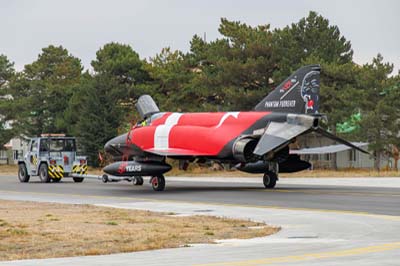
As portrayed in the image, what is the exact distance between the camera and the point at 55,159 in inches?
1789

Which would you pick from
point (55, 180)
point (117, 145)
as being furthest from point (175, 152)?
point (55, 180)

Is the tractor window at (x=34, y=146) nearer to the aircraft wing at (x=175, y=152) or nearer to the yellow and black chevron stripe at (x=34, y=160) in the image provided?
the yellow and black chevron stripe at (x=34, y=160)

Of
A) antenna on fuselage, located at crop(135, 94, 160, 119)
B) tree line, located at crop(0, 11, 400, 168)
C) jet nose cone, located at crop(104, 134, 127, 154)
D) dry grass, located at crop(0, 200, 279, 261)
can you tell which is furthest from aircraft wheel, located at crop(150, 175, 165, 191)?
tree line, located at crop(0, 11, 400, 168)

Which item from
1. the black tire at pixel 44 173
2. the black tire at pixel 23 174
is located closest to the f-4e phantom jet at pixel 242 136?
the black tire at pixel 44 173

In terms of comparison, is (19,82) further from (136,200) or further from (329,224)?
(329,224)

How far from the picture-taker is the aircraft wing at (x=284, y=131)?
32250 mm

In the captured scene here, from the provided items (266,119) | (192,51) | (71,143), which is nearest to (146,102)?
(71,143)

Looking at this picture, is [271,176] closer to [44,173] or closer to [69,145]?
[69,145]

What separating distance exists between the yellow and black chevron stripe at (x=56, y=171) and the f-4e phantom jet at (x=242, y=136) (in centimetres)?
810

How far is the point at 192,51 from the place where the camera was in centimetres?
A: 7538

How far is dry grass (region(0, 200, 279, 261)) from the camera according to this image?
1502 centimetres

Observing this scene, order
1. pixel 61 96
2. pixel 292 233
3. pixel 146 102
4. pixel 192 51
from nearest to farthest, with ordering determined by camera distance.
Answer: pixel 292 233 → pixel 146 102 → pixel 192 51 → pixel 61 96

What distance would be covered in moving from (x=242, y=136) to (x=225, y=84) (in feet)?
101

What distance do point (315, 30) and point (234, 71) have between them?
312 inches
